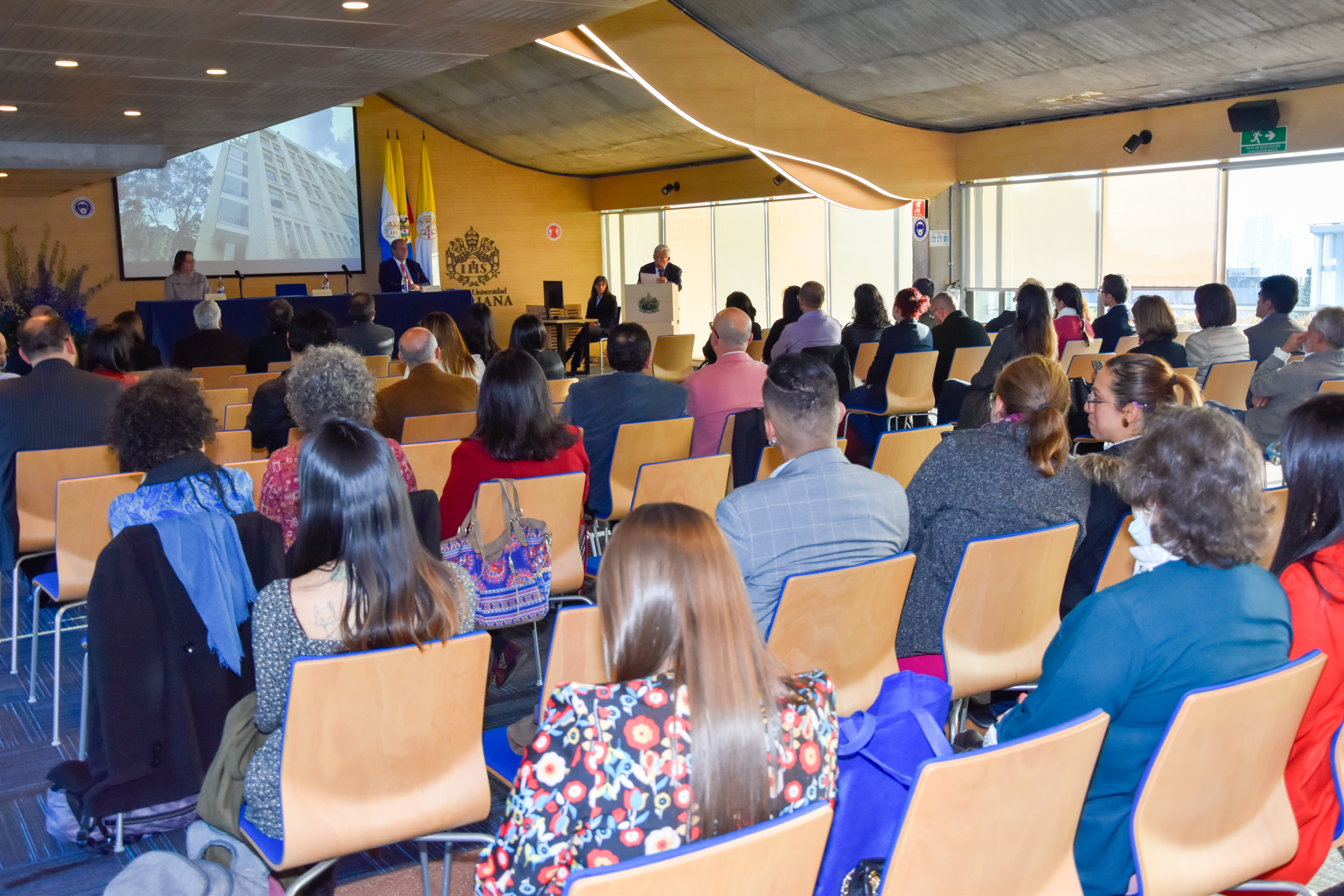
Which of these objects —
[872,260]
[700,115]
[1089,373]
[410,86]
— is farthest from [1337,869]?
[410,86]

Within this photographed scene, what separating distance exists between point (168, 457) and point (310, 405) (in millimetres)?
660

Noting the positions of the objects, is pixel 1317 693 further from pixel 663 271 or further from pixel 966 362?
pixel 663 271

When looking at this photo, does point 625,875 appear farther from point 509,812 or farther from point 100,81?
Answer: point 100,81

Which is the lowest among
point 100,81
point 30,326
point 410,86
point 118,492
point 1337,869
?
point 1337,869

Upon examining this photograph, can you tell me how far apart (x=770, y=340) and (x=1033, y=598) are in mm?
6254

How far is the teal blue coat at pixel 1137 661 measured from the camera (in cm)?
193

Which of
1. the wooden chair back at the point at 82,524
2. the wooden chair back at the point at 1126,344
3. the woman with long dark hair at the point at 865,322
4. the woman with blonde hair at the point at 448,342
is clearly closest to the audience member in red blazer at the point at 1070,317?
the wooden chair back at the point at 1126,344

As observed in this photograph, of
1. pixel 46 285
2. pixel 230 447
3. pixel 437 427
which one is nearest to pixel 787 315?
pixel 437 427

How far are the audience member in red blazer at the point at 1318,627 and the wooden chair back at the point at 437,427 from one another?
3.67m

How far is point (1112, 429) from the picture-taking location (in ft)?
11.9

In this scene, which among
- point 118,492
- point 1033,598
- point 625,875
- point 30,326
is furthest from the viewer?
point 30,326

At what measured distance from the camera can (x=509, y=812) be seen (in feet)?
5.18

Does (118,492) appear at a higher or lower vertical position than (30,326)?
lower

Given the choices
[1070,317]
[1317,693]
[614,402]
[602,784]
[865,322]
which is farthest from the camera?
[865,322]
